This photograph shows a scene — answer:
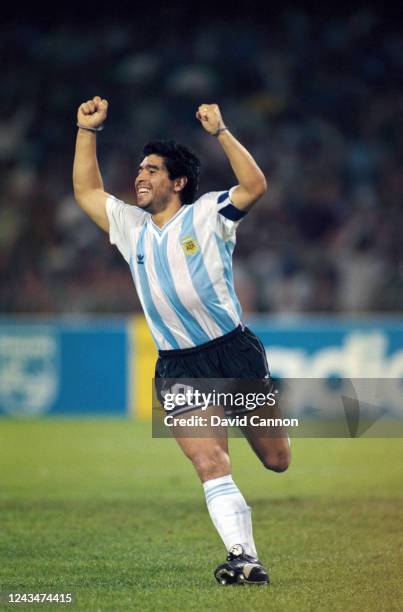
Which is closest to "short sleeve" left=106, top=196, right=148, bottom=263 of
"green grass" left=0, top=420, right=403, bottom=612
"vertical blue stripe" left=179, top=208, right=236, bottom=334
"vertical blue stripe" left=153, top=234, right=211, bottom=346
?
"vertical blue stripe" left=153, top=234, right=211, bottom=346

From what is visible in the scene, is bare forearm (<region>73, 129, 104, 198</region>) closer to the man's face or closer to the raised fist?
the man's face

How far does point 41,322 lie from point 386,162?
21.4 ft

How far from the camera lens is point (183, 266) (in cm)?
574

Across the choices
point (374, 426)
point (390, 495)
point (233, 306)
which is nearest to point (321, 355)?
point (374, 426)

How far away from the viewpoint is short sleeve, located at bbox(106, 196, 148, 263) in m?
6.02

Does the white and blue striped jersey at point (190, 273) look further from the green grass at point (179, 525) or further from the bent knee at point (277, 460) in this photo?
the green grass at point (179, 525)

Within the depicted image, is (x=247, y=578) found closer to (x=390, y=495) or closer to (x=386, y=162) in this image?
(x=390, y=495)

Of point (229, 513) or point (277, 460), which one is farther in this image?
point (277, 460)

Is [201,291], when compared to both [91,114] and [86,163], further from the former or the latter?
[91,114]

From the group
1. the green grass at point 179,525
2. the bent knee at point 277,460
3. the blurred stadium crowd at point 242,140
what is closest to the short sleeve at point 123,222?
the bent knee at point 277,460

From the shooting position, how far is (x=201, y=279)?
18.8 feet

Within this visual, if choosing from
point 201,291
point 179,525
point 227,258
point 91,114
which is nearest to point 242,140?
point 179,525

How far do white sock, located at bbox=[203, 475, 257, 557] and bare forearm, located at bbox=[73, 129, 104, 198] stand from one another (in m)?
1.69

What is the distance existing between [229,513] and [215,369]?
706 mm
